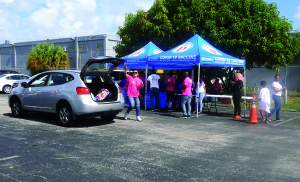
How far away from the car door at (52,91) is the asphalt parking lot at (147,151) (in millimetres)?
592

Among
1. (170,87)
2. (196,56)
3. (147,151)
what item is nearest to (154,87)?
(170,87)

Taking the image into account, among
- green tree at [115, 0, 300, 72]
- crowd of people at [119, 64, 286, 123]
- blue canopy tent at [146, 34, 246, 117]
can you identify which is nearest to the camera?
crowd of people at [119, 64, 286, 123]

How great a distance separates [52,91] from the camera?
30.5 feet

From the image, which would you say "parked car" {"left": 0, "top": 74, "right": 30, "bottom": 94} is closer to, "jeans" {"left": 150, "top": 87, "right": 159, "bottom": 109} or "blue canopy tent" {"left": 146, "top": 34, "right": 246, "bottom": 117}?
"jeans" {"left": 150, "top": 87, "right": 159, "bottom": 109}

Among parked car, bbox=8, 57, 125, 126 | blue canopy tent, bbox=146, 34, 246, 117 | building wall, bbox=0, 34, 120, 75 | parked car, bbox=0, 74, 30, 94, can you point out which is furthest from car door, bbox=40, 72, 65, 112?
building wall, bbox=0, 34, 120, 75

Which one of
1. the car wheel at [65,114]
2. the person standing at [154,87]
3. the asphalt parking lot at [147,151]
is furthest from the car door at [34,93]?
the person standing at [154,87]

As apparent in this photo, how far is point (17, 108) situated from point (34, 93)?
1.24m

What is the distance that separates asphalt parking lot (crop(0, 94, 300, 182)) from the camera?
5.05 m

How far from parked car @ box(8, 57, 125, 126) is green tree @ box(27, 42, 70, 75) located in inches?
915

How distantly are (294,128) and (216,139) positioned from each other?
11.4 ft

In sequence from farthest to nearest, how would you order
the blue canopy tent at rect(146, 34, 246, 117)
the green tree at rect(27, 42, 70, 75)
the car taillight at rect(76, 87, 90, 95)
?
the green tree at rect(27, 42, 70, 75) → the blue canopy tent at rect(146, 34, 246, 117) → the car taillight at rect(76, 87, 90, 95)

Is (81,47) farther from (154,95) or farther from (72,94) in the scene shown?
(72,94)

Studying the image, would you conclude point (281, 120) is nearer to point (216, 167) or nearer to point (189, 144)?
point (189, 144)

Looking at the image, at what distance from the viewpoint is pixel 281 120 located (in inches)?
454
